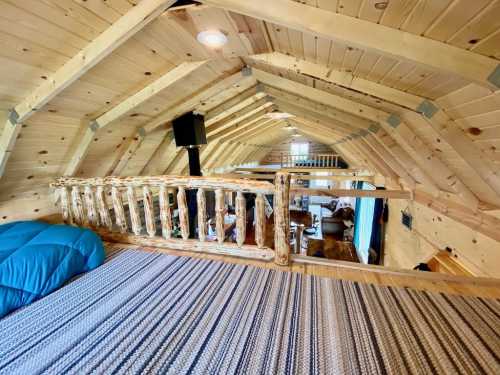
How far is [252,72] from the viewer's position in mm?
2420

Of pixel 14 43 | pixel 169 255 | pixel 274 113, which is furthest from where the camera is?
pixel 274 113

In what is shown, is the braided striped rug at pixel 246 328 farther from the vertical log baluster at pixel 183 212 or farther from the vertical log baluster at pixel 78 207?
the vertical log baluster at pixel 78 207

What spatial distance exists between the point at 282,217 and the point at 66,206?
254 centimetres

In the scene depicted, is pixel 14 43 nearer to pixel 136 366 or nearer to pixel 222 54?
pixel 222 54

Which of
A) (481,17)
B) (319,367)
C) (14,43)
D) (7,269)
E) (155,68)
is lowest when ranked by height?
(319,367)

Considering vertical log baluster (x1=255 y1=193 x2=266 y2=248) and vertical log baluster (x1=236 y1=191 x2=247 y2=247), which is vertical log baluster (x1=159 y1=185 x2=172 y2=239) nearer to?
vertical log baluster (x1=236 y1=191 x2=247 y2=247)

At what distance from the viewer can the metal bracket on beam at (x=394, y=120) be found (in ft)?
5.89

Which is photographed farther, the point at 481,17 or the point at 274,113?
the point at 274,113

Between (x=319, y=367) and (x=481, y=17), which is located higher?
(x=481, y=17)

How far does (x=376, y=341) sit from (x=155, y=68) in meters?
2.49

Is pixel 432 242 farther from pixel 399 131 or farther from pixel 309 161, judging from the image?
pixel 309 161

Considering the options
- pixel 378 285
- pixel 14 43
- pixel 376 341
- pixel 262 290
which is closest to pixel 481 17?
pixel 376 341

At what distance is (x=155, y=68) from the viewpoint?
6.39 feet

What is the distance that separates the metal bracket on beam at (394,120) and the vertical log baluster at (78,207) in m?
3.21
